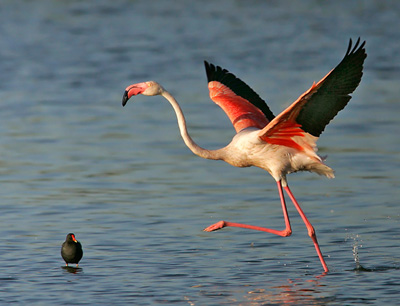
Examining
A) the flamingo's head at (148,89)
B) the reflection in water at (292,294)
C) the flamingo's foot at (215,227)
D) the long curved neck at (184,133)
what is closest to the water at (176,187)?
the reflection in water at (292,294)

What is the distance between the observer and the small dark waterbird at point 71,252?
9383mm

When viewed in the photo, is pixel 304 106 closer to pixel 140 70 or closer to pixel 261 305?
pixel 261 305

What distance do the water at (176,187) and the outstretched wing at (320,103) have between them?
1.34 m

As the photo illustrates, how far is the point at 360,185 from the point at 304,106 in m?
3.73

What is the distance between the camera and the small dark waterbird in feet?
30.8

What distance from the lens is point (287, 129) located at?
950 cm

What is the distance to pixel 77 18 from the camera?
105ft

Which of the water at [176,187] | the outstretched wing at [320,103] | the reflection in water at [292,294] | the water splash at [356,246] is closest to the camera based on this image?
the reflection in water at [292,294]

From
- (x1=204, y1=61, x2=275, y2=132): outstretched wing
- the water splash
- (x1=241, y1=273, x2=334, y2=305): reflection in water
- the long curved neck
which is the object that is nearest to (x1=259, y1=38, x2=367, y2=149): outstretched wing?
the long curved neck

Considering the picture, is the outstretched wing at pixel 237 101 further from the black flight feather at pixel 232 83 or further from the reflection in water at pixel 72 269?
the reflection in water at pixel 72 269

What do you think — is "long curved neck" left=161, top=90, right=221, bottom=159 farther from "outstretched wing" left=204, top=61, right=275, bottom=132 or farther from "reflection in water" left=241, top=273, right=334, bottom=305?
"reflection in water" left=241, top=273, right=334, bottom=305

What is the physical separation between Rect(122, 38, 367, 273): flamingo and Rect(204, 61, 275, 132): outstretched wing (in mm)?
13

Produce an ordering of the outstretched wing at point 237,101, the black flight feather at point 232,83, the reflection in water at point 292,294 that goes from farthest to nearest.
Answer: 1. the black flight feather at point 232,83
2. the outstretched wing at point 237,101
3. the reflection in water at point 292,294

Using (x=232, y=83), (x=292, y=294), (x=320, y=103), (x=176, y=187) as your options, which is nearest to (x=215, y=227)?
(x=292, y=294)
